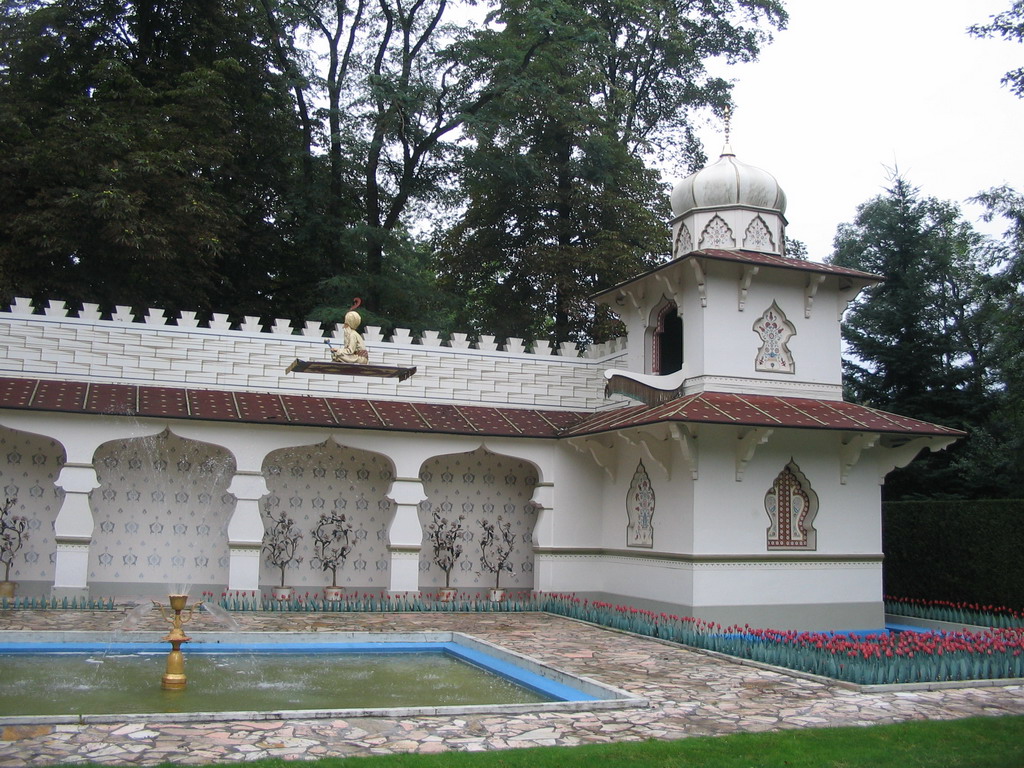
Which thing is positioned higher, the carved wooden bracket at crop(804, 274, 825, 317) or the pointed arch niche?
the carved wooden bracket at crop(804, 274, 825, 317)

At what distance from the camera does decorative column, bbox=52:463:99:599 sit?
1342 cm

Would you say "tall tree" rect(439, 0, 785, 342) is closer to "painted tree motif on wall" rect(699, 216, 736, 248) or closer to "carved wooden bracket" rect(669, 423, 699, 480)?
"painted tree motif on wall" rect(699, 216, 736, 248)

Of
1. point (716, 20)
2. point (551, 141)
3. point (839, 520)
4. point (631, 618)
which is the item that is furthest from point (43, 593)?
point (716, 20)

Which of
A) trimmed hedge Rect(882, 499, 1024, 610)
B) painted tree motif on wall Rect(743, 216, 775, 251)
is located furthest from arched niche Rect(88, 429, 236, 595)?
trimmed hedge Rect(882, 499, 1024, 610)

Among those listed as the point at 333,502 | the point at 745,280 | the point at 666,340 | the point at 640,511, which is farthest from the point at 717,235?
the point at 333,502

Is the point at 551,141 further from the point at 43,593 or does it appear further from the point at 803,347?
the point at 43,593

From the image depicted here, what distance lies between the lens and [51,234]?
59.2 feet

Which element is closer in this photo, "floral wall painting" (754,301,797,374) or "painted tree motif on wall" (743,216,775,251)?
"floral wall painting" (754,301,797,374)

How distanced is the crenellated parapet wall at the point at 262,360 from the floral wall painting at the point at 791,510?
355 cm

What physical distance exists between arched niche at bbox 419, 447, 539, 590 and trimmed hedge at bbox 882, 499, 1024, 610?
6080 mm

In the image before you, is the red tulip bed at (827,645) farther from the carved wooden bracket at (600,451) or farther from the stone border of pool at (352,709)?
the carved wooden bracket at (600,451)

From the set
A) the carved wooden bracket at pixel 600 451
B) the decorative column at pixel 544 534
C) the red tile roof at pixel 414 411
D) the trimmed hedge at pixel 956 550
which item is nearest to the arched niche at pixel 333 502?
the red tile roof at pixel 414 411

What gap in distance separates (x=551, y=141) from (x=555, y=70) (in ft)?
5.31

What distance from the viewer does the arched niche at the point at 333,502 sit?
1572cm
